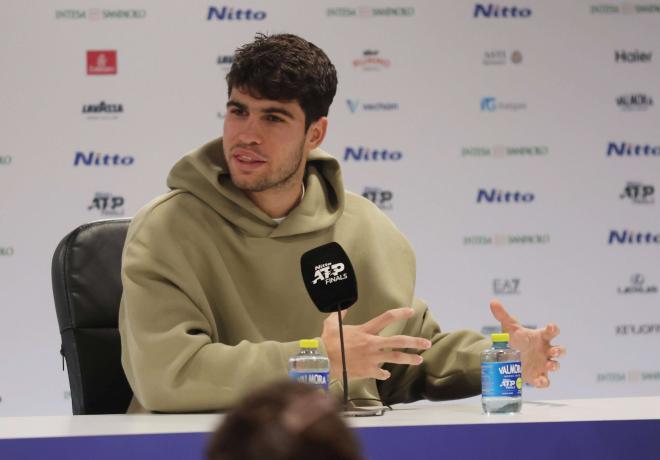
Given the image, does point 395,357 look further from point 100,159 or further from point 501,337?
point 100,159

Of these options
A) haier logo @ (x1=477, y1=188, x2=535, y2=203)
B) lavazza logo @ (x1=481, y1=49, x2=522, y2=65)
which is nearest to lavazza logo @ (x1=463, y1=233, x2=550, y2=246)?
haier logo @ (x1=477, y1=188, x2=535, y2=203)

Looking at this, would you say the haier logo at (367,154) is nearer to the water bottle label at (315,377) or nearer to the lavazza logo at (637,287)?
the lavazza logo at (637,287)

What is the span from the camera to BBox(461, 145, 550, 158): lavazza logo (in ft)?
20.4

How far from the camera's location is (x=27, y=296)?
229 inches

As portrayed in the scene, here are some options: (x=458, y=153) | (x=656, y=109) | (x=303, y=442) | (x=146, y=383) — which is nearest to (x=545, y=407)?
(x=146, y=383)

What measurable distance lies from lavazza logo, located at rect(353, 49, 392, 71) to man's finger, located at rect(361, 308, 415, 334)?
404 cm

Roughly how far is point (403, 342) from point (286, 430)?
1.55 m

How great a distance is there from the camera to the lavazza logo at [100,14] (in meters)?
5.93

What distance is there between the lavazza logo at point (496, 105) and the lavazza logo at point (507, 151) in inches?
8.5

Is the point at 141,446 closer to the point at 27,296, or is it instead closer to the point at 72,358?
the point at 72,358

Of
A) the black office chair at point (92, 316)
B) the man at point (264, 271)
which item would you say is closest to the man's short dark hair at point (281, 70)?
the man at point (264, 271)

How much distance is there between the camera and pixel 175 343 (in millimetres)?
2348

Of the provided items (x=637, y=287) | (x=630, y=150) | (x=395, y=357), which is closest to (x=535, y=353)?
(x=395, y=357)

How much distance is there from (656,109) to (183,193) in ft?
14.5
